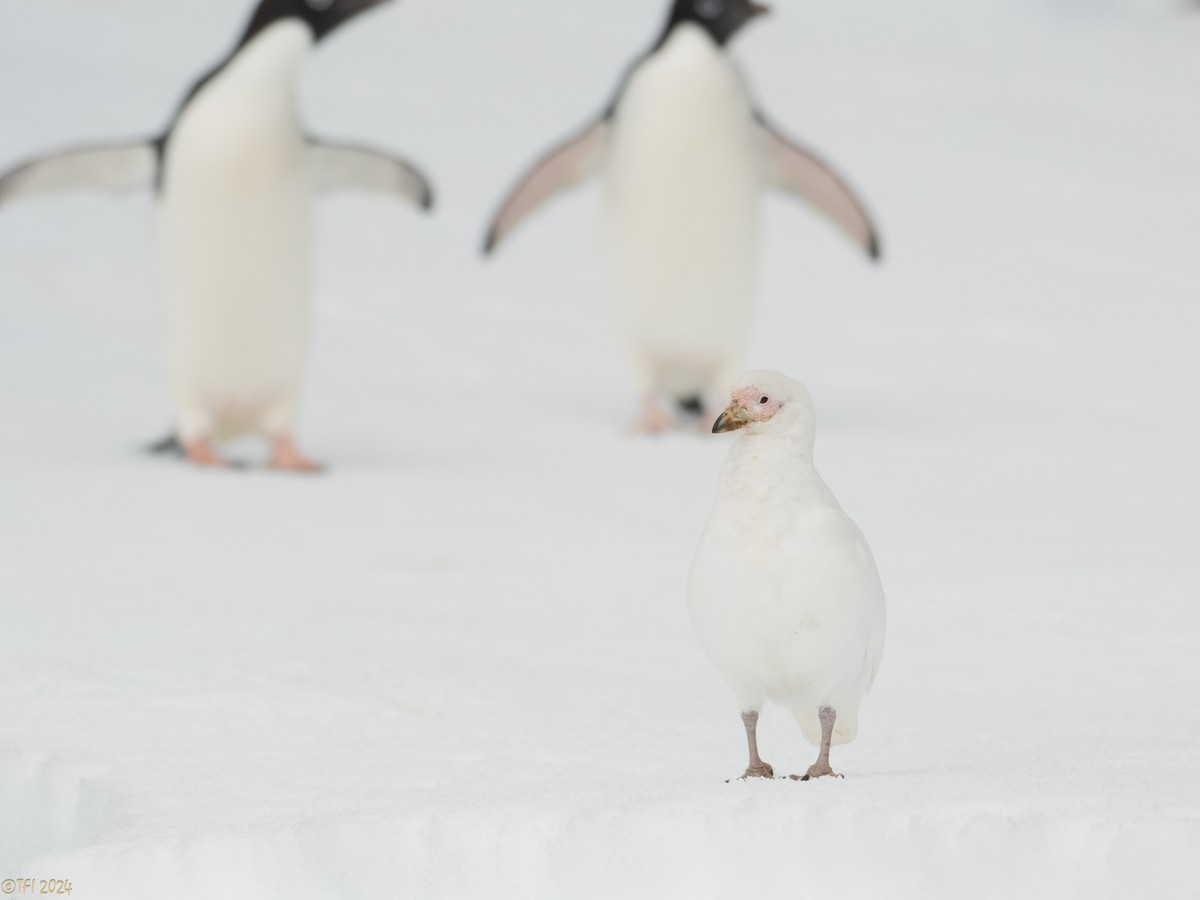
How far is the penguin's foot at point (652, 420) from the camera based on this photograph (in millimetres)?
5371

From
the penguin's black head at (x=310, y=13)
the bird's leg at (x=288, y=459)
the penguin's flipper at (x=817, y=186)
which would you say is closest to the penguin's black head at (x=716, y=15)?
the penguin's flipper at (x=817, y=186)

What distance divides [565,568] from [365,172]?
2.01 meters

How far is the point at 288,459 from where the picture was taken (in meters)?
4.66

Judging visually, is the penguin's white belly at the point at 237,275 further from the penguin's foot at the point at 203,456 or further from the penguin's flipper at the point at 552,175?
the penguin's flipper at the point at 552,175

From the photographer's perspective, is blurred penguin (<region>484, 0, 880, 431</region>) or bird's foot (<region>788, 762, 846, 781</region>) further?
blurred penguin (<region>484, 0, 880, 431</region>)

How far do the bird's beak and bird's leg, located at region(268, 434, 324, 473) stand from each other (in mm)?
2877

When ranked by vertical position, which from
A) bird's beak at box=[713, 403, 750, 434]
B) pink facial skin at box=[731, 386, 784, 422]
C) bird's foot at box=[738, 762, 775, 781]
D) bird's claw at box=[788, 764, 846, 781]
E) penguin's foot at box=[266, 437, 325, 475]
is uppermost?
pink facial skin at box=[731, 386, 784, 422]

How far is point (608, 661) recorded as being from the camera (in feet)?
9.01

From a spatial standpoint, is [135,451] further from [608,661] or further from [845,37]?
[845,37]

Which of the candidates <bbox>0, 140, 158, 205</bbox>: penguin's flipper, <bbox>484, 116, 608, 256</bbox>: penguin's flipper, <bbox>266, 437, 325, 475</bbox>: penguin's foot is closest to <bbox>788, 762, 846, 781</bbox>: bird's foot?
<bbox>266, 437, 325, 475</bbox>: penguin's foot

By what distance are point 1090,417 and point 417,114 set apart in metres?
6.37

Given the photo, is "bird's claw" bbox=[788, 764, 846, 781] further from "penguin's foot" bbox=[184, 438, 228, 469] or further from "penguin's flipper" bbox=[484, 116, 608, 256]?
"penguin's flipper" bbox=[484, 116, 608, 256]

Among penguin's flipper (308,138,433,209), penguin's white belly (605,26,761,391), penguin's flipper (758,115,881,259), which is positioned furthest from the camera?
penguin's flipper (758,115,881,259)

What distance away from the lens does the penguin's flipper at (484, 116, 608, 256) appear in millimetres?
5652
